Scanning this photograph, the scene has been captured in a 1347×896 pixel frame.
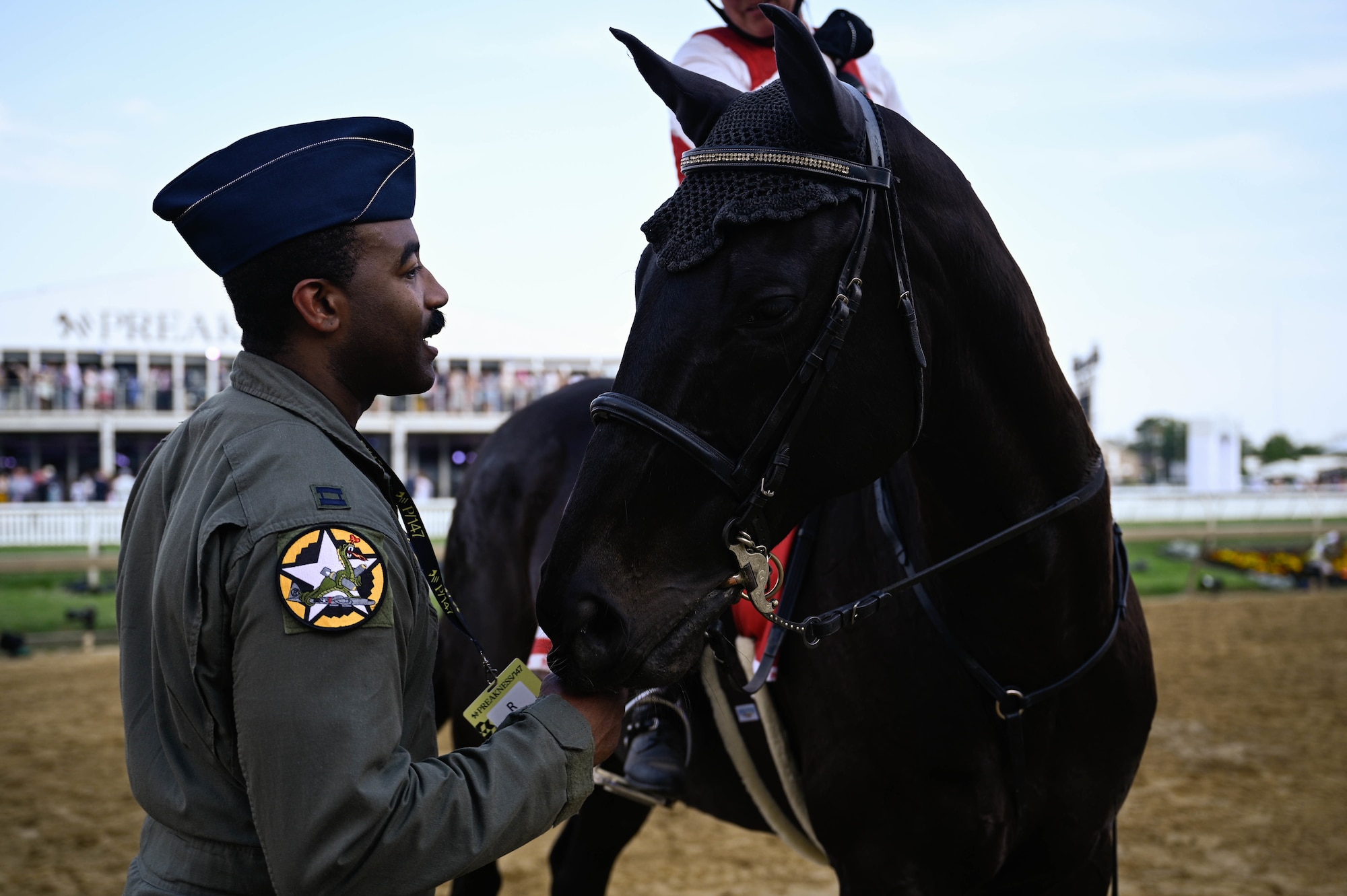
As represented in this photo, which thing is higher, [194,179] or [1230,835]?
[194,179]

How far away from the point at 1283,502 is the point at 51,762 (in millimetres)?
20761

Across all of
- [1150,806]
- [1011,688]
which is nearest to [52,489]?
[1150,806]

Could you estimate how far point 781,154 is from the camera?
164 centimetres

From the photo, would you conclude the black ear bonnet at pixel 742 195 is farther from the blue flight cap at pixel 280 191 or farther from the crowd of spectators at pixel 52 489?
the crowd of spectators at pixel 52 489

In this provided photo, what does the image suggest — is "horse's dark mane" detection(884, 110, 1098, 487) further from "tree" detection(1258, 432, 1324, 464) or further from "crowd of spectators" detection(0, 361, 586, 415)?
"tree" detection(1258, 432, 1324, 464)

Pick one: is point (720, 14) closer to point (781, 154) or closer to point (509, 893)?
point (781, 154)

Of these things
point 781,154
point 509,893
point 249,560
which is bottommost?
point 509,893

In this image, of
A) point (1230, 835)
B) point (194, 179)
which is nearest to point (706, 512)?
point (194, 179)

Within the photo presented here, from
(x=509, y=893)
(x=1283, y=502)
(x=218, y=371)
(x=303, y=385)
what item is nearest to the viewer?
(x=303, y=385)

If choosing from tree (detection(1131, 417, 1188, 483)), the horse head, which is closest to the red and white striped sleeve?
the horse head

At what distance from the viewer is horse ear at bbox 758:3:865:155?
1.52m

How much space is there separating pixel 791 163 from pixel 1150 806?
5.67 m

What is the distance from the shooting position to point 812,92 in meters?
1.62

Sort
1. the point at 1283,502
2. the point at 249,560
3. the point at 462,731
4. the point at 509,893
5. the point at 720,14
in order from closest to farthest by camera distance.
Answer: the point at 249,560 → the point at 720,14 → the point at 462,731 → the point at 509,893 → the point at 1283,502
